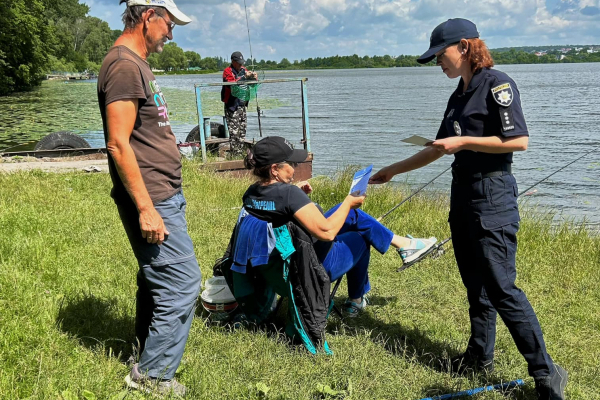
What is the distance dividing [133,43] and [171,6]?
0.85 ft

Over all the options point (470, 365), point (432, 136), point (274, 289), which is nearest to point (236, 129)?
point (274, 289)

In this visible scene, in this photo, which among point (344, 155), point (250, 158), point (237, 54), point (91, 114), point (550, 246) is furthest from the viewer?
point (91, 114)

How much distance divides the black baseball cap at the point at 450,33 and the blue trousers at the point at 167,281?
1578 mm

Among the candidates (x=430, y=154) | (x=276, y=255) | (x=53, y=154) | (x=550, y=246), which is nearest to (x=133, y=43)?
(x=276, y=255)

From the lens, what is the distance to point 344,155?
1708 centimetres

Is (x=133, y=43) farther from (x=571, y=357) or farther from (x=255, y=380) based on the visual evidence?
(x=571, y=357)

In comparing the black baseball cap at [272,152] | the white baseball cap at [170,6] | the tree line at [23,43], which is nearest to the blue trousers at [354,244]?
the black baseball cap at [272,152]

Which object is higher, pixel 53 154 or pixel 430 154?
pixel 430 154

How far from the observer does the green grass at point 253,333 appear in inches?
116

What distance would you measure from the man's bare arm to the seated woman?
3.17 feet

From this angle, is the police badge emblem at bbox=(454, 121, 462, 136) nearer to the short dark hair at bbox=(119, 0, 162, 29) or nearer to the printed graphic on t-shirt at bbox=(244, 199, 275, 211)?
the printed graphic on t-shirt at bbox=(244, 199, 275, 211)

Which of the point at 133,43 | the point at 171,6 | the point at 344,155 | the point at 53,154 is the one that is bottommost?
the point at 344,155

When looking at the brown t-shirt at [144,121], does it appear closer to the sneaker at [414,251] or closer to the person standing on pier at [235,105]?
the sneaker at [414,251]

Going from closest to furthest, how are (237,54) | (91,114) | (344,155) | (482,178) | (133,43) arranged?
(133,43)
(482,178)
(237,54)
(344,155)
(91,114)
